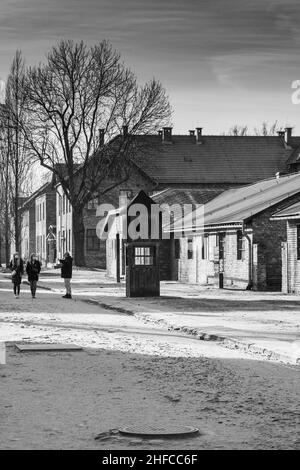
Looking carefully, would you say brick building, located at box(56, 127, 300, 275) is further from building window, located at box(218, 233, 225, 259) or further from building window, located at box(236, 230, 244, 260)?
building window, located at box(236, 230, 244, 260)

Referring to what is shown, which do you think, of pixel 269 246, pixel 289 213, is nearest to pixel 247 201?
pixel 269 246

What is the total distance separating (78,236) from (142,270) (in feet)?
104

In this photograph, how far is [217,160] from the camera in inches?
3204

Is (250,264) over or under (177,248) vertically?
under

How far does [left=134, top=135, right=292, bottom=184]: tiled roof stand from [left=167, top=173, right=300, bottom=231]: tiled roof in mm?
24101

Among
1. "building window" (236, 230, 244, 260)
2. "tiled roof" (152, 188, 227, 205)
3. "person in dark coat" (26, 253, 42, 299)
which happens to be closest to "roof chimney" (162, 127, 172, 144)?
"tiled roof" (152, 188, 227, 205)

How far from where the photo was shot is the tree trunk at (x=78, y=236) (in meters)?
65.0

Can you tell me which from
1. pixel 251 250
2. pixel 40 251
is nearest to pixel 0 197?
pixel 40 251

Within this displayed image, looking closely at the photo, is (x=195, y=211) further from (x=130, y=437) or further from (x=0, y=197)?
(x=130, y=437)

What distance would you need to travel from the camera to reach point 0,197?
8131cm

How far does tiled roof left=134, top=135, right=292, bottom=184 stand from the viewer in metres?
79.3

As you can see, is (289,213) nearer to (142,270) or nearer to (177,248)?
(142,270)
